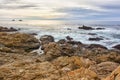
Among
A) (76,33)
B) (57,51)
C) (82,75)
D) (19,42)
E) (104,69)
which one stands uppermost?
(82,75)

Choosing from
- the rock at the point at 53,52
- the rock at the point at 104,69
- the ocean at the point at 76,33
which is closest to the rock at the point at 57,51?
the rock at the point at 53,52

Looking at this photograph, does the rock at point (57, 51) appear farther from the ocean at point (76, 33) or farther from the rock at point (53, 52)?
the ocean at point (76, 33)

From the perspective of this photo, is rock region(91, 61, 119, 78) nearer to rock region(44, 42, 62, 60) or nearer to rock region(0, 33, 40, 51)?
rock region(44, 42, 62, 60)

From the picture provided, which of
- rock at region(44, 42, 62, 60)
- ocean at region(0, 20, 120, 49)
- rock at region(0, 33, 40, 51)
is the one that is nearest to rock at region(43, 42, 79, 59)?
rock at region(44, 42, 62, 60)

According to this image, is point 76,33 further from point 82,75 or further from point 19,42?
point 82,75

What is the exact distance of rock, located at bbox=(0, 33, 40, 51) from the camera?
26602 mm

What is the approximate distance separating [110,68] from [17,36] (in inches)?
705

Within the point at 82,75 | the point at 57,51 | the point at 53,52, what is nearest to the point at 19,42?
the point at 57,51

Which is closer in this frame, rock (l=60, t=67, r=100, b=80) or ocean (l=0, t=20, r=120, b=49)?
rock (l=60, t=67, r=100, b=80)

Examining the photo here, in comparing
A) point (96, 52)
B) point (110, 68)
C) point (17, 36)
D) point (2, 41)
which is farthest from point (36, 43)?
point (110, 68)

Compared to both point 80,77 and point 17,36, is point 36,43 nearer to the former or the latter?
point 17,36

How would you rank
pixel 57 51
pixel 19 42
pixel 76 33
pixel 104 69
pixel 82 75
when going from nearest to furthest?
pixel 82 75 → pixel 104 69 → pixel 57 51 → pixel 19 42 → pixel 76 33

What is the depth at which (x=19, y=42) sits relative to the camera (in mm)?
27719

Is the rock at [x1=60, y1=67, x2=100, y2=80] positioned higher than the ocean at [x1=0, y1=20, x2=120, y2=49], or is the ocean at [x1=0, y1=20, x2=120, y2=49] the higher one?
the rock at [x1=60, y1=67, x2=100, y2=80]
